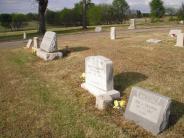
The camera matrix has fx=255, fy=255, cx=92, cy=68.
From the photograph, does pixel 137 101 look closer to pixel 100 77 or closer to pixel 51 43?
pixel 100 77

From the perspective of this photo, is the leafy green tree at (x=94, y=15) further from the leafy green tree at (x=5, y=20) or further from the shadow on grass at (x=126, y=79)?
the shadow on grass at (x=126, y=79)

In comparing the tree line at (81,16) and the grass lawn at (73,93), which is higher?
the tree line at (81,16)

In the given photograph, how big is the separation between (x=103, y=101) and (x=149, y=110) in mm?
1256

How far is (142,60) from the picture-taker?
10438 mm

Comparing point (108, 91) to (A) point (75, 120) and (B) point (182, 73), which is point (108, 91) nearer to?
(A) point (75, 120)

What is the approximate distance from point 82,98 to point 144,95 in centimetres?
217

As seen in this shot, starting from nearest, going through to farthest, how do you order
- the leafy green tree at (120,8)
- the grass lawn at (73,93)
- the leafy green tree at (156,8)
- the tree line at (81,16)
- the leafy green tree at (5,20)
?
the grass lawn at (73,93) < the leafy green tree at (156,8) < the tree line at (81,16) < the leafy green tree at (5,20) < the leafy green tree at (120,8)

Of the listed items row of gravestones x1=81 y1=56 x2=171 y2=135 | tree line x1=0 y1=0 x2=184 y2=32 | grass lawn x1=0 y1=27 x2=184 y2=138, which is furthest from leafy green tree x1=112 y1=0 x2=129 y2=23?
row of gravestones x1=81 y1=56 x2=171 y2=135

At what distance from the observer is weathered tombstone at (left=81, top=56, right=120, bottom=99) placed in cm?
655

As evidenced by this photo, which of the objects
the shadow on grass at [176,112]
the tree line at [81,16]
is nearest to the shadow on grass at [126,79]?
the shadow on grass at [176,112]

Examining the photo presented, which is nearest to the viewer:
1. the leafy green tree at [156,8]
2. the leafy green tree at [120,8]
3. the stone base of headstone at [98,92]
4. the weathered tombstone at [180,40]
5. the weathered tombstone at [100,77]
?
the stone base of headstone at [98,92]

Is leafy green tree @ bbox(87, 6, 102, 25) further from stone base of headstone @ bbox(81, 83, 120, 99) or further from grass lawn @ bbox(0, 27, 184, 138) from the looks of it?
stone base of headstone @ bbox(81, 83, 120, 99)

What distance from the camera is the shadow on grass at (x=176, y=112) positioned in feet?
17.4

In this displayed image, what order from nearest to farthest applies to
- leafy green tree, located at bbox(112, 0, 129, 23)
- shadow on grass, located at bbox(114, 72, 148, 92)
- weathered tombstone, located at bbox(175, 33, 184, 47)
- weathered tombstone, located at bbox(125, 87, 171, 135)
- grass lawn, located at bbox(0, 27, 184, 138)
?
weathered tombstone, located at bbox(125, 87, 171, 135)
grass lawn, located at bbox(0, 27, 184, 138)
shadow on grass, located at bbox(114, 72, 148, 92)
weathered tombstone, located at bbox(175, 33, 184, 47)
leafy green tree, located at bbox(112, 0, 129, 23)
